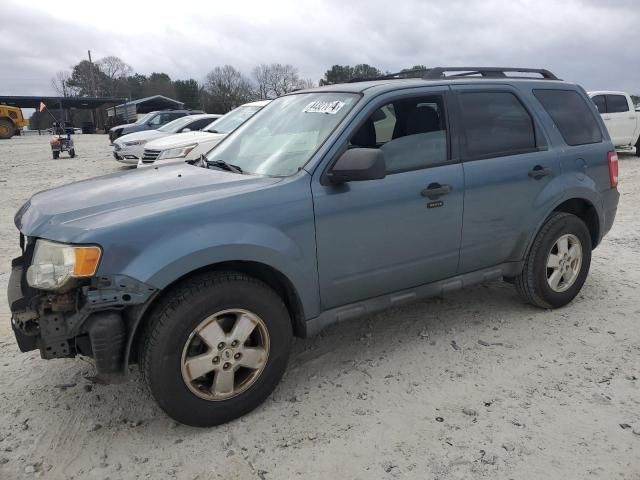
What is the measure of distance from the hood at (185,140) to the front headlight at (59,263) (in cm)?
658

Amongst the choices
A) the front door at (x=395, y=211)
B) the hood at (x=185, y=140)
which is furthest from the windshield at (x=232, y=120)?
the front door at (x=395, y=211)

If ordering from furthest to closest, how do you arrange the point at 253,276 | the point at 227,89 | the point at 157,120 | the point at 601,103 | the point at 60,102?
1. the point at 227,89
2. the point at 60,102
3. the point at 157,120
4. the point at 601,103
5. the point at 253,276

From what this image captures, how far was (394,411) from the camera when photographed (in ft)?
9.38

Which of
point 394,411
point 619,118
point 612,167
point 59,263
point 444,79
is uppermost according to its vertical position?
point 444,79

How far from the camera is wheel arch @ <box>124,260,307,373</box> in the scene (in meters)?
2.45

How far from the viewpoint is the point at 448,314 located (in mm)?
4152

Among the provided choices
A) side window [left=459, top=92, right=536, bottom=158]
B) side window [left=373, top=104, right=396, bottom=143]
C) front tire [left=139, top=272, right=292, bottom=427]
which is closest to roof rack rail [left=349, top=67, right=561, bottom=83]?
side window [left=459, top=92, right=536, bottom=158]

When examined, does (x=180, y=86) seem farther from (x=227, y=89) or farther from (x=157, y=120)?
(x=157, y=120)

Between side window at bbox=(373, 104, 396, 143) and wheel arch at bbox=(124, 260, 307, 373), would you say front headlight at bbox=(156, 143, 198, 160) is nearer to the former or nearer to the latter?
side window at bbox=(373, 104, 396, 143)

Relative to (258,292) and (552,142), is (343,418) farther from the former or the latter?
(552,142)

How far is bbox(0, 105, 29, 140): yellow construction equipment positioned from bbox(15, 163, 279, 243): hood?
117ft

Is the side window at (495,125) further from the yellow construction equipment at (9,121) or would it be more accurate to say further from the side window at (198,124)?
the yellow construction equipment at (9,121)

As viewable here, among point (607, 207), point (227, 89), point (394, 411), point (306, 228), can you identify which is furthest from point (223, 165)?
point (227, 89)

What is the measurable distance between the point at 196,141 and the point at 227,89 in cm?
6439
